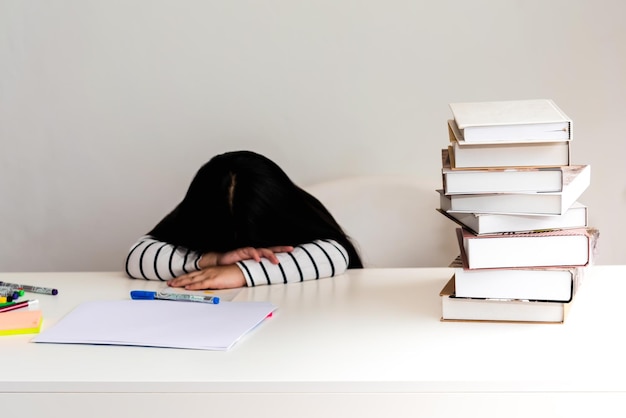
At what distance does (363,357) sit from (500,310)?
0.78ft

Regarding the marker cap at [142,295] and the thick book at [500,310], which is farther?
the marker cap at [142,295]

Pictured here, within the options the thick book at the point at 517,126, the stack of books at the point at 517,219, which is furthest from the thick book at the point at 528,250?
the thick book at the point at 517,126

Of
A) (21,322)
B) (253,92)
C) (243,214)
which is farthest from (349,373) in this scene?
(253,92)

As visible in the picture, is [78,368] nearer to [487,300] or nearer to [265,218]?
[487,300]

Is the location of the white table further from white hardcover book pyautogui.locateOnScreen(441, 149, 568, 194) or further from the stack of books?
white hardcover book pyautogui.locateOnScreen(441, 149, 568, 194)

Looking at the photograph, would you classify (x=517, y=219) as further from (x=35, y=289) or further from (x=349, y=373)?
(x=35, y=289)

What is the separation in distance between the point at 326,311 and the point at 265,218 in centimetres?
46

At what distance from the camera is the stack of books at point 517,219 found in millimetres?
995

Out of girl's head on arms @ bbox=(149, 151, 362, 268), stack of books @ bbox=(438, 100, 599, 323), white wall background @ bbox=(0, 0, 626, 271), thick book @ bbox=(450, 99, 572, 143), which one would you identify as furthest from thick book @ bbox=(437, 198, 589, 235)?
white wall background @ bbox=(0, 0, 626, 271)

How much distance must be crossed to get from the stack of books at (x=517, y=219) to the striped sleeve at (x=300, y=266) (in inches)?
16.3

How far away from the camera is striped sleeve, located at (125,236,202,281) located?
1.48 meters

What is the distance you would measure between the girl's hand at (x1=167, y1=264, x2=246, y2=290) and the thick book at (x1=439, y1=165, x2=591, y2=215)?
490 millimetres

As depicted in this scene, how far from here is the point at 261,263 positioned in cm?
140

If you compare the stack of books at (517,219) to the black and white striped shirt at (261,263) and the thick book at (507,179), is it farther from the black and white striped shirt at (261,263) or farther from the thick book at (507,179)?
the black and white striped shirt at (261,263)
